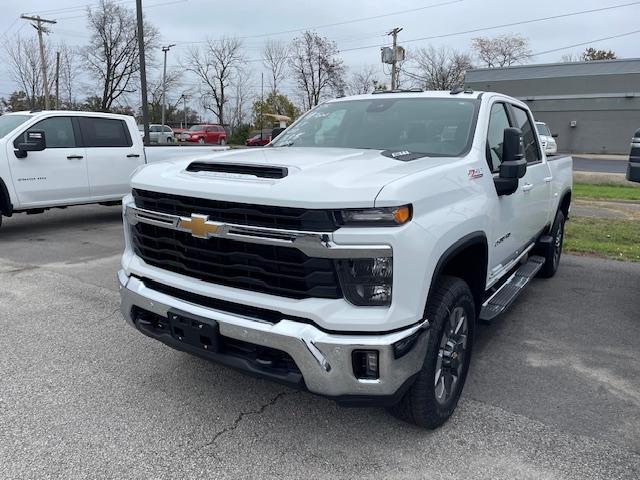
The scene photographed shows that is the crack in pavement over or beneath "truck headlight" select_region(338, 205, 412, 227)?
beneath

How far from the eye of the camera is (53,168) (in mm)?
8531

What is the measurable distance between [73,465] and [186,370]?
112 centimetres

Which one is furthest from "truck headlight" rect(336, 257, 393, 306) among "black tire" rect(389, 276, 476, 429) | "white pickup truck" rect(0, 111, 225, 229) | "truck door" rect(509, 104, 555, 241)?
"white pickup truck" rect(0, 111, 225, 229)

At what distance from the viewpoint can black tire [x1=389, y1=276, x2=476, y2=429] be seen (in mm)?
2752

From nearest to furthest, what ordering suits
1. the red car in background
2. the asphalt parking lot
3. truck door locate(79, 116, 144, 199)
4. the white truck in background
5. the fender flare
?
the asphalt parking lot → the white truck in background → the fender flare → truck door locate(79, 116, 144, 199) → the red car in background

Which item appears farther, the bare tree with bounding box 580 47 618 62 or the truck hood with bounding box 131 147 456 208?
the bare tree with bounding box 580 47 618 62

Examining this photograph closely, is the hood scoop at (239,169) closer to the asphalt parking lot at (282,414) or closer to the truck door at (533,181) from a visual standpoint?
the asphalt parking lot at (282,414)

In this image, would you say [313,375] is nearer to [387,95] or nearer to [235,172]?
[235,172]

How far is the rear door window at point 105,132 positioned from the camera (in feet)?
29.9

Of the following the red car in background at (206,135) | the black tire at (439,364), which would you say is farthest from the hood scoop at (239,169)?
the red car in background at (206,135)

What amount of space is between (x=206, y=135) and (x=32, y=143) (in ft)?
103

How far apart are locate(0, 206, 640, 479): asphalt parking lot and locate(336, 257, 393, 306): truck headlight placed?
35.0 inches

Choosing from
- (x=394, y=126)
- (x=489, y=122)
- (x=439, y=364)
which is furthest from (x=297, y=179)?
(x=489, y=122)

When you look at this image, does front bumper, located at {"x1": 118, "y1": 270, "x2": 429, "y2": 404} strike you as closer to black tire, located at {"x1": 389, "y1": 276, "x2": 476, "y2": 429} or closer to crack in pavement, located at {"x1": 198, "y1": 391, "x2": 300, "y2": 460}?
black tire, located at {"x1": 389, "y1": 276, "x2": 476, "y2": 429}
